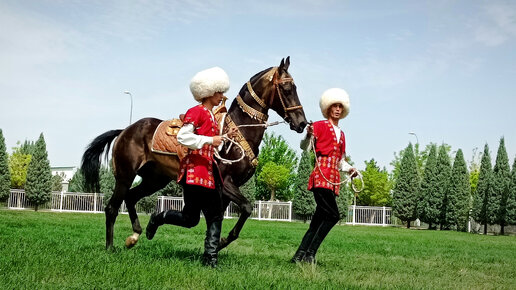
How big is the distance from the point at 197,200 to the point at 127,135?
217 cm

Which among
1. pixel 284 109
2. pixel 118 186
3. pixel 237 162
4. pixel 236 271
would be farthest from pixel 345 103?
pixel 118 186

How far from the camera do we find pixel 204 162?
5430 millimetres

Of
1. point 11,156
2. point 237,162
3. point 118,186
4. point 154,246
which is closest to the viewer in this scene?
point 237,162

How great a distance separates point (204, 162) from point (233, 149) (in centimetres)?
63

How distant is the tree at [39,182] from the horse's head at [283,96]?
32.2 metres

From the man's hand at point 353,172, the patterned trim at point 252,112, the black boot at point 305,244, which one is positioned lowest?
the black boot at point 305,244

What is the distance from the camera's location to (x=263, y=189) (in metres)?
57.9

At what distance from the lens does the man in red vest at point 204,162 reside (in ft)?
17.3

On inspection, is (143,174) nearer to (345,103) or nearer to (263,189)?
(345,103)

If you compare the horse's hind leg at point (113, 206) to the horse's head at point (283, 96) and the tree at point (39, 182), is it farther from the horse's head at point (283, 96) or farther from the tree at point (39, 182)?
the tree at point (39, 182)

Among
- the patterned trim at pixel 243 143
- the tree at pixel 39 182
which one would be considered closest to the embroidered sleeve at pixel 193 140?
the patterned trim at pixel 243 143

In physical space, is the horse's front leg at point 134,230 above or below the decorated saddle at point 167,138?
below

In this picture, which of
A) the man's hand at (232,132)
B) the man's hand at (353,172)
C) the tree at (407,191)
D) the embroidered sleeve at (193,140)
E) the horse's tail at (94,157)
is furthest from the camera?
the tree at (407,191)

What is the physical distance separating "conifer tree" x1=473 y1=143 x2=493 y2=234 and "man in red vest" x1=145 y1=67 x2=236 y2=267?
30778 millimetres
